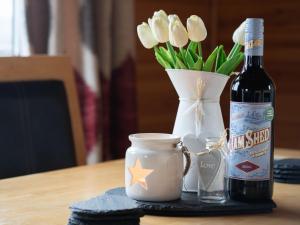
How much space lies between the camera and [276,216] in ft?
3.73

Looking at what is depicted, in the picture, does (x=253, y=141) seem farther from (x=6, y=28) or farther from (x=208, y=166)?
(x=6, y=28)

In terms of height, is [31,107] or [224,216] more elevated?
[31,107]

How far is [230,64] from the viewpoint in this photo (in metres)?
1.26

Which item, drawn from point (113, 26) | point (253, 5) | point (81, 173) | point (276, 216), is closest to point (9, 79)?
point (81, 173)

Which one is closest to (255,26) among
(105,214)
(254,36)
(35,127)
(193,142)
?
(254,36)

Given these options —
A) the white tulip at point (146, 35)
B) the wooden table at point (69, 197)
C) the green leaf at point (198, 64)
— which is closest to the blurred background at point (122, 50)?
the wooden table at point (69, 197)

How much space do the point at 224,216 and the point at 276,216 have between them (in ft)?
0.30

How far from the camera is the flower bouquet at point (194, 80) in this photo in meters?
1.24

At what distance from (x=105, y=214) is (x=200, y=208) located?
22 cm

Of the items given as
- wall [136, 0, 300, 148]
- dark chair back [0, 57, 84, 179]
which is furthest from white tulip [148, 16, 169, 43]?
wall [136, 0, 300, 148]

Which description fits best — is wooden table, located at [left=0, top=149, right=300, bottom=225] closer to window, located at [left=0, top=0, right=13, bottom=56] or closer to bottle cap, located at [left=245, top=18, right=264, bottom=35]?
bottle cap, located at [left=245, top=18, right=264, bottom=35]

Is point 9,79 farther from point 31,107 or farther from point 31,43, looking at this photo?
point 31,43

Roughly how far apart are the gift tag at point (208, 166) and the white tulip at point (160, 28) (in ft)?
0.80

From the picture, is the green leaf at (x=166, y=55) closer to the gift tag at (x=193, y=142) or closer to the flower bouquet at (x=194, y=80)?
the flower bouquet at (x=194, y=80)
